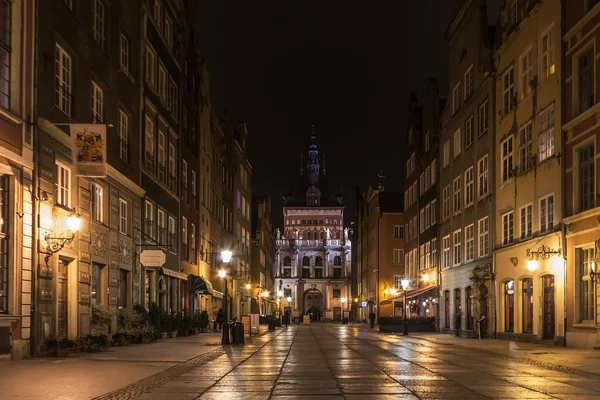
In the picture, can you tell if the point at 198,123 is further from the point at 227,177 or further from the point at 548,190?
the point at 548,190

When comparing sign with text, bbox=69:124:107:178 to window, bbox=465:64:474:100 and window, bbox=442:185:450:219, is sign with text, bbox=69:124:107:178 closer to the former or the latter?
window, bbox=465:64:474:100

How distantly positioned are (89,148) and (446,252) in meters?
34.8

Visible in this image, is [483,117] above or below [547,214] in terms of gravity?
above

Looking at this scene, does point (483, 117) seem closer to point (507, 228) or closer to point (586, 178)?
point (507, 228)

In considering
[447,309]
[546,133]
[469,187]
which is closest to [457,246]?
[447,309]

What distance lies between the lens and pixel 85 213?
89.9 feet

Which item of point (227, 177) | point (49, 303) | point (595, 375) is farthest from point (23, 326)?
point (227, 177)

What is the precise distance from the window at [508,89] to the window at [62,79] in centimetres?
2132

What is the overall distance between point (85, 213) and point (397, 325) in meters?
33.0

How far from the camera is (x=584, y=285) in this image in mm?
30734

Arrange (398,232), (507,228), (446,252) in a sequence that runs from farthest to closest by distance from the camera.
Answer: (398,232), (446,252), (507,228)

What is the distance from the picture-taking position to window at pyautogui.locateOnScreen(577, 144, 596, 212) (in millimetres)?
29922

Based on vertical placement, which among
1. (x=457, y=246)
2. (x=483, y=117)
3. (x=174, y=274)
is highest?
(x=483, y=117)

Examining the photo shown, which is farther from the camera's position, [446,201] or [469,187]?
[446,201]
